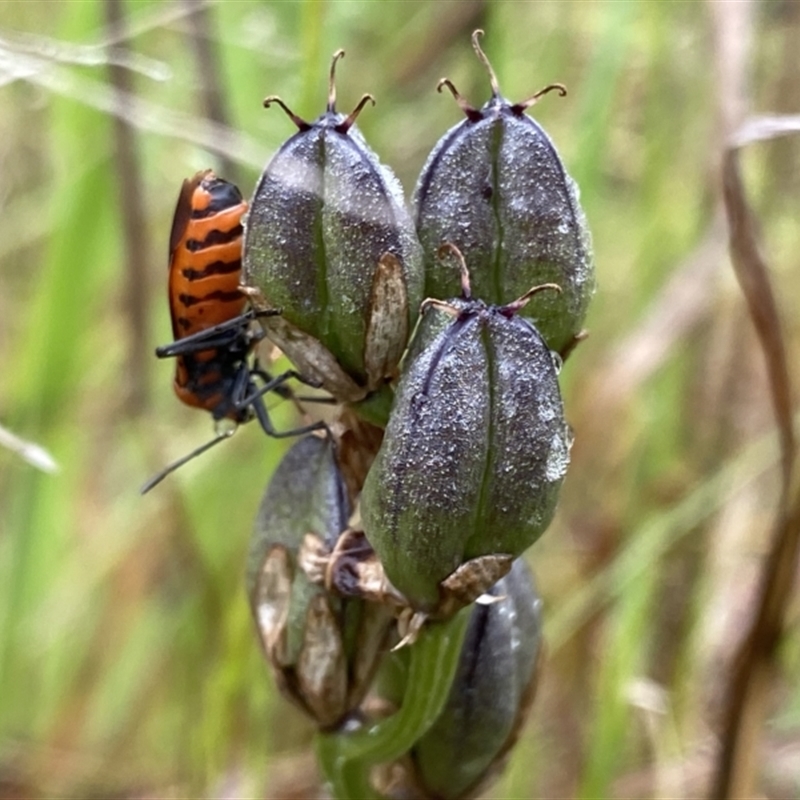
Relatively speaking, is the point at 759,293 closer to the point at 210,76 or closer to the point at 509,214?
the point at 509,214

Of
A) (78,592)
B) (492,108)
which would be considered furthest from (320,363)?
(78,592)

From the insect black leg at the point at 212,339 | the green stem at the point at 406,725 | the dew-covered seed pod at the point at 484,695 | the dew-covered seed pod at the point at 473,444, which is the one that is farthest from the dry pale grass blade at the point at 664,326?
the dew-covered seed pod at the point at 473,444

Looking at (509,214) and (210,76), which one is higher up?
(210,76)

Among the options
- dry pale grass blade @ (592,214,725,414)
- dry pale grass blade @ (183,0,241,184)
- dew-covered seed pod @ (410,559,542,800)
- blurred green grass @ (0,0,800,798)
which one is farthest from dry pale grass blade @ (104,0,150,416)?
dew-covered seed pod @ (410,559,542,800)

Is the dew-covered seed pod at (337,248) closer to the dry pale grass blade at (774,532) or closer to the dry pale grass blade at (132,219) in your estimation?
the dry pale grass blade at (774,532)

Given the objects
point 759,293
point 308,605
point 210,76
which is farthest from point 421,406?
point 210,76
